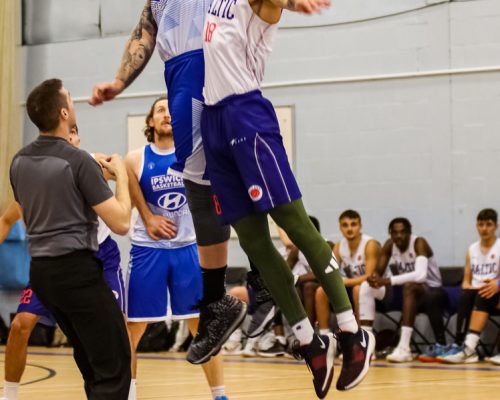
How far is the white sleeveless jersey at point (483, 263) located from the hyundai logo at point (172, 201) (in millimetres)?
4331

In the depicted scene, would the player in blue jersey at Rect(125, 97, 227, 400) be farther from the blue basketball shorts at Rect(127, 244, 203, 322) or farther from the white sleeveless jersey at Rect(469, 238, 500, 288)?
the white sleeveless jersey at Rect(469, 238, 500, 288)

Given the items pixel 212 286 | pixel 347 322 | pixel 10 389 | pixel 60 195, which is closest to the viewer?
pixel 347 322

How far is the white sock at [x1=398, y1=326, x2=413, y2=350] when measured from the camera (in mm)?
9289

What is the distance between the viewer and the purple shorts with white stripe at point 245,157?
3650 millimetres

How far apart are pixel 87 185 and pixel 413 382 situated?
4.21 metres

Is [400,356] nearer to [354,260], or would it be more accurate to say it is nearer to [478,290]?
[478,290]

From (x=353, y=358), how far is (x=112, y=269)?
98.7 inches

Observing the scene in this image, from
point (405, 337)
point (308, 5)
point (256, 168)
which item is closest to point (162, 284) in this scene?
point (256, 168)

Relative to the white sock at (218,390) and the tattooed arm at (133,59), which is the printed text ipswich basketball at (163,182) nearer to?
the white sock at (218,390)

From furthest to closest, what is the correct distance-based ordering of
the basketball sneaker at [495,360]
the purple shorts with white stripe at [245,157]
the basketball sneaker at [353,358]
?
the basketball sneaker at [495,360]
the basketball sneaker at [353,358]
the purple shorts with white stripe at [245,157]


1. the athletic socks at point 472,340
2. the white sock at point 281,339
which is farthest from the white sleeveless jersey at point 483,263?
the white sock at point 281,339

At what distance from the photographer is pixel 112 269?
5961 millimetres

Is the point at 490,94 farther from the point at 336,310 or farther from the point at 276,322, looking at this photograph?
the point at 336,310

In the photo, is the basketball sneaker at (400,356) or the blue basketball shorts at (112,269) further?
the basketball sneaker at (400,356)
